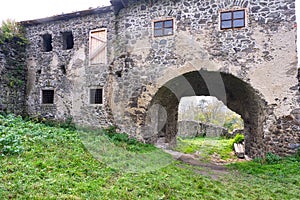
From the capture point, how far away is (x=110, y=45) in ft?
33.5

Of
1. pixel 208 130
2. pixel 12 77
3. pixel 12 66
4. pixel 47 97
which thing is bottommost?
pixel 208 130

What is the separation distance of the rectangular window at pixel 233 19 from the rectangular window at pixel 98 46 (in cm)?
505

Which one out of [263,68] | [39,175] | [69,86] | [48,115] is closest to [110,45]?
[69,86]

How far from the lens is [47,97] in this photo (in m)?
11.5

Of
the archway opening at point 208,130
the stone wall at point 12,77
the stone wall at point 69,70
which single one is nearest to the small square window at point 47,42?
the stone wall at point 69,70

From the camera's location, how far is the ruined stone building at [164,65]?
25.5 feet

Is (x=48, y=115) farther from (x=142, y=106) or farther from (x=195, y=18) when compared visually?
(x=195, y=18)

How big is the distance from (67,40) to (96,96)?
3.58 meters

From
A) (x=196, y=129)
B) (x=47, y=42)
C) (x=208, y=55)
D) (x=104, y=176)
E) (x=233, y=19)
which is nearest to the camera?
(x=104, y=176)

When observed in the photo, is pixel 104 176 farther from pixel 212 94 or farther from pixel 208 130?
pixel 208 130

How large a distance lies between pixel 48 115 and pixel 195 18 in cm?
796

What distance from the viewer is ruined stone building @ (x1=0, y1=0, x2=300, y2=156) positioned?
25.5 ft

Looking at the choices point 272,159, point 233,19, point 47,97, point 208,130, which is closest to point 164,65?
point 233,19

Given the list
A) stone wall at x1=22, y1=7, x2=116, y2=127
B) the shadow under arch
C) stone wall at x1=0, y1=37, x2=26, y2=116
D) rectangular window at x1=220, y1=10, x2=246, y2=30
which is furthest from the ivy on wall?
rectangular window at x1=220, y1=10, x2=246, y2=30
